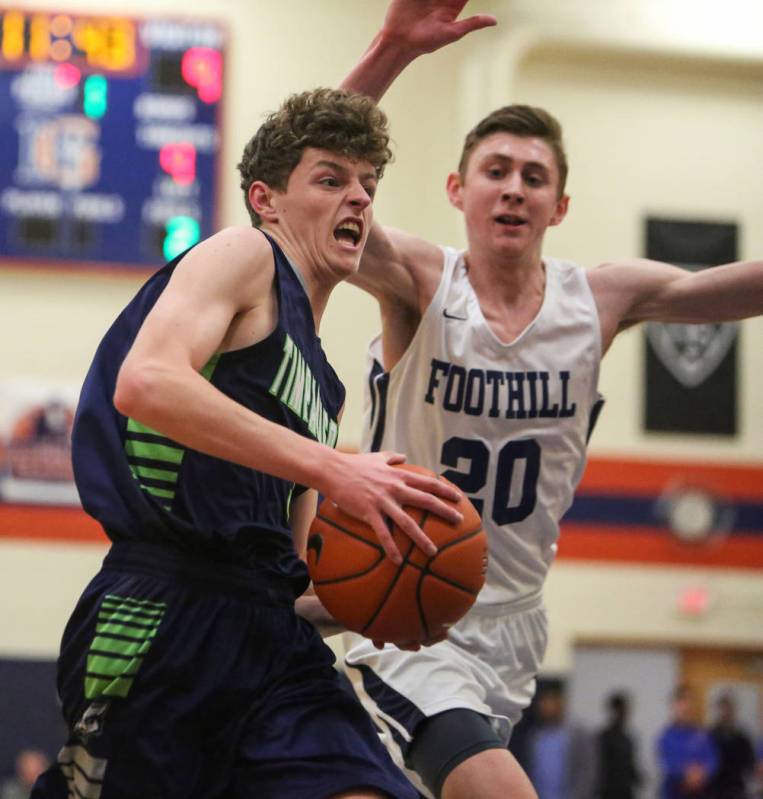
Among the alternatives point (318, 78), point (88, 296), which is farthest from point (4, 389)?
point (318, 78)

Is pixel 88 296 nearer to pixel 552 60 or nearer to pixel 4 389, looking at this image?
pixel 4 389

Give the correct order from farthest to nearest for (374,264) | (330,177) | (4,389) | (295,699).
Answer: (4,389) < (374,264) < (330,177) < (295,699)

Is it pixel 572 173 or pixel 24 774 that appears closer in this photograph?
pixel 24 774

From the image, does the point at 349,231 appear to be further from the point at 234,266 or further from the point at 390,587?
the point at 390,587

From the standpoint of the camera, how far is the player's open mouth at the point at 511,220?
15.2 feet

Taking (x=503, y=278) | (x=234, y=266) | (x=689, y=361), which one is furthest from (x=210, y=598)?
(x=689, y=361)

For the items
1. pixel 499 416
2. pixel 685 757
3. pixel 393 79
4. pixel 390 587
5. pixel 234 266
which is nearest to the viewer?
pixel 234 266

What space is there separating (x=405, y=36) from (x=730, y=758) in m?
9.24

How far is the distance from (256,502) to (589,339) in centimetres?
185

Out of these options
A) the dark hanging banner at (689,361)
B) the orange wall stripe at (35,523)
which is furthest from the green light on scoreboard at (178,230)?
the dark hanging banner at (689,361)

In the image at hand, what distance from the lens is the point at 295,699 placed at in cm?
309

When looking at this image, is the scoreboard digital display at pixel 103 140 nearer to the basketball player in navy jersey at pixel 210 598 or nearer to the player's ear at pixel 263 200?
the player's ear at pixel 263 200

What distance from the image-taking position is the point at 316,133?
3.33 metres

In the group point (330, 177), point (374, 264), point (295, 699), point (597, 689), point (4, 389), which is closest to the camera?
point (295, 699)
